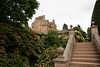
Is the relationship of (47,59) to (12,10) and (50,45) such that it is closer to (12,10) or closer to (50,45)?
(50,45)

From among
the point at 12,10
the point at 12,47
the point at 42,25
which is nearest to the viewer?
the point at 12,47

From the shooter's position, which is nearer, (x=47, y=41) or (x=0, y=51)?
(x=0, y=51)

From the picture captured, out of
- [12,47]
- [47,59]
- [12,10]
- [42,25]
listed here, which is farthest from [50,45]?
[42,25]

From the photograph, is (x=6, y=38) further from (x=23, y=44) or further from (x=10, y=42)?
(x=23, y=44)

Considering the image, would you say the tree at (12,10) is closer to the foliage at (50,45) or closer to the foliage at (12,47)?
the foliage at (12,47)

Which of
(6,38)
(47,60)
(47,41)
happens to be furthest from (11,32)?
(47,41)

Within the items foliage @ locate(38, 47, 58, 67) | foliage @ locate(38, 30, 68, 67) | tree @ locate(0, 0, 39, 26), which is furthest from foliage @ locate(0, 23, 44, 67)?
tree @ locate(0, 0, 39, 26)

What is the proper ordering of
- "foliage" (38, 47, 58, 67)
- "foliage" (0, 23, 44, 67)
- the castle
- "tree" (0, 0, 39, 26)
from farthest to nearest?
the castle → "tree" (0, 0, 39, 26) → "foliage" (38, 47, 58, 67) → "foliage" (0, 23, 44, 67)

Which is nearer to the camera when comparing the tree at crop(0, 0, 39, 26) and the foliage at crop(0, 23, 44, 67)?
the foliage at crop(0, 23, 44, 67)

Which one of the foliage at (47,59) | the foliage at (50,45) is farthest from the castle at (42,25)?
the foliage at (47,59)

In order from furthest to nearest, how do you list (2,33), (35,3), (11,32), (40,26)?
(40,26) → (35,3) → (11,32) → (2,33)

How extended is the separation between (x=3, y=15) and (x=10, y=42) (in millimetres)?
2476

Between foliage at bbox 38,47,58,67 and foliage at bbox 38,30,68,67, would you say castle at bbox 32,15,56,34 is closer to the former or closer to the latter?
foliage at bbox 38,30,68,67

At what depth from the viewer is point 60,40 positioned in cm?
830
